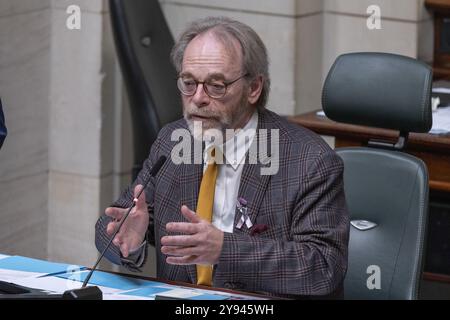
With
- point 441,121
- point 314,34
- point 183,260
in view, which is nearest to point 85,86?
point 314,34

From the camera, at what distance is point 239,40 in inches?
125

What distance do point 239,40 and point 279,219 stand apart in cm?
50

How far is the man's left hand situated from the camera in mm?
2736

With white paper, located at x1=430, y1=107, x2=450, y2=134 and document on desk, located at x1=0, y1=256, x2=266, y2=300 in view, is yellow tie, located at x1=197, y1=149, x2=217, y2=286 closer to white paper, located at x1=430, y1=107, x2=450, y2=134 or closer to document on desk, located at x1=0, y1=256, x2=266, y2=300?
document on desk, located at x1=0, y1=256, x2=266, y2=300

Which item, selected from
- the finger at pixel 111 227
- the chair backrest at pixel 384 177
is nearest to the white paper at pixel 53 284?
the finger at pixel 111 227

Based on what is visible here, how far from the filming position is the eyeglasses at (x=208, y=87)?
312 centimetres

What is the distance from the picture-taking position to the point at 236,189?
319cm

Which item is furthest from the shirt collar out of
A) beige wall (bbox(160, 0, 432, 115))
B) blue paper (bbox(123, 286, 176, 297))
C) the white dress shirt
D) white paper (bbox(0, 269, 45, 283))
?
beige wall (bbox(160, 0, 432, 115))

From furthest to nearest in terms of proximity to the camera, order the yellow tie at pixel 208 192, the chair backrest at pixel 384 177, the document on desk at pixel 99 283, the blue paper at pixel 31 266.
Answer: the chair backrest at pixel 384 177, the yellow tie at pixel 208 192, the blue paper at pixel 31 266, the document on desk at pixel 99 283

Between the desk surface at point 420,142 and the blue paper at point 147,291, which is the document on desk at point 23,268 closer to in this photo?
the blue paper at point 147,291

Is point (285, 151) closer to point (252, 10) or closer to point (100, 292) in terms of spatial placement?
point (100, 292)

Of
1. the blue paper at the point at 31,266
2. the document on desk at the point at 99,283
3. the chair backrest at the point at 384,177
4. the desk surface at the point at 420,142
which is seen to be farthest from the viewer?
the desk surface at the point at 420,142

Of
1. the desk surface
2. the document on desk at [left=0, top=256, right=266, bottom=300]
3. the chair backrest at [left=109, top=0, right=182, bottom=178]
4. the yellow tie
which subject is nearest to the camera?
the document on desk at [left=0, top=256, right=266, bottom=300]

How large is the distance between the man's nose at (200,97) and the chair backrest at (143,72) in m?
1.88
